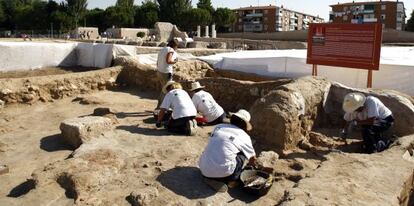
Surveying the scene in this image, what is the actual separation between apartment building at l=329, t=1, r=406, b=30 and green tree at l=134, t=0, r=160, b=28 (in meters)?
29.7

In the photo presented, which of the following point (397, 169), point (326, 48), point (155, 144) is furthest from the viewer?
point (326, 48)

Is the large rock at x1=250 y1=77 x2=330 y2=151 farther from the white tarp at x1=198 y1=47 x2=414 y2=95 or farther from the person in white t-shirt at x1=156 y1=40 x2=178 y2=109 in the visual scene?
the white tarp at x1=198 y1=47 x2=414 y2=95

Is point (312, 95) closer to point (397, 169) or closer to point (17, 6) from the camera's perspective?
point (397, 169)

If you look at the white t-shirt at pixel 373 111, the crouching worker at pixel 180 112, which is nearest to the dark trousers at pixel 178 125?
the crouching worker at pixel 180 112

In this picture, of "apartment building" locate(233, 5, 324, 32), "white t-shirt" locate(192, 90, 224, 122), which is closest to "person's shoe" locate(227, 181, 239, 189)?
"white t-shirt" locate(192, 90, 224, 122)

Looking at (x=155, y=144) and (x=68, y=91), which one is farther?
(x=68, y=91)

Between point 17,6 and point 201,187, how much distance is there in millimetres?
69844

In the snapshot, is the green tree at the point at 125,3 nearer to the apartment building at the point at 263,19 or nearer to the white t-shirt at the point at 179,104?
the apartment building at the point at 263,19

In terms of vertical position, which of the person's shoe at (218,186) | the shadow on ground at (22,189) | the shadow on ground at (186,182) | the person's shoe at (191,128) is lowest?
the shadow on ground at (22,189)

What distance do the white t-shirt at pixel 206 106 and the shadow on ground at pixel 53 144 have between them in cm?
239

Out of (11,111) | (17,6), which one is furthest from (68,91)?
(17,6)

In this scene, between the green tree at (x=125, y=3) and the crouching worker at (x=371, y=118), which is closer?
the crouching worker at (x=371, y=118)

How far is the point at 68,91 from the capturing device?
35.4 ft

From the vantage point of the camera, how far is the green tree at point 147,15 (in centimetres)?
6103
